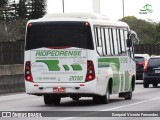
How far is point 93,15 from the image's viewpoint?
86.4 feet

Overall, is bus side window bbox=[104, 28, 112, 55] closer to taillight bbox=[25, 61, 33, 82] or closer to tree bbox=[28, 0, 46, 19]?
taillight bbox=[25, 61, 33, 82]

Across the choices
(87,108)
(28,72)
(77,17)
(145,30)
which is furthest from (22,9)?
(87,108)

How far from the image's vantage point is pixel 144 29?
150 metres

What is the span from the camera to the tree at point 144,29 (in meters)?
143

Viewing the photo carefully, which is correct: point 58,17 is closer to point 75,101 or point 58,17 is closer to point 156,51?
point 75,101

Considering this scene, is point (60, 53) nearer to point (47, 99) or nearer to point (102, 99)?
point (47, 99)

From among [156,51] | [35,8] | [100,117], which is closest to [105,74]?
[100,117]

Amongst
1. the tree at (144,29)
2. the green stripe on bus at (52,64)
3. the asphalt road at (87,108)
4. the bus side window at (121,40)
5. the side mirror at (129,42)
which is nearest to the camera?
the asphalt road at (87,108)

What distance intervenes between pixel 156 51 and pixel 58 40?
54.6m

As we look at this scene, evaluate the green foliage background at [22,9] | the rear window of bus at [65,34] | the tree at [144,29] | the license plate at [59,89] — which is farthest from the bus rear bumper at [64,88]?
the tree at [144,29]

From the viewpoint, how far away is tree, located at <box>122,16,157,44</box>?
143375 mm

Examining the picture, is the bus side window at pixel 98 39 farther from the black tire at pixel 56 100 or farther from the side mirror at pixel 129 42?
the side mirror at pixel 129 42

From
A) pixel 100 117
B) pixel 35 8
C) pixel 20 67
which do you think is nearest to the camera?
pixel 100 117

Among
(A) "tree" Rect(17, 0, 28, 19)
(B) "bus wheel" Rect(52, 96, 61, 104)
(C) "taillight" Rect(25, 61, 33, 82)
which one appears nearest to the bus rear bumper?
(C) "taillight" Rect(25, 61, 33, 82)
